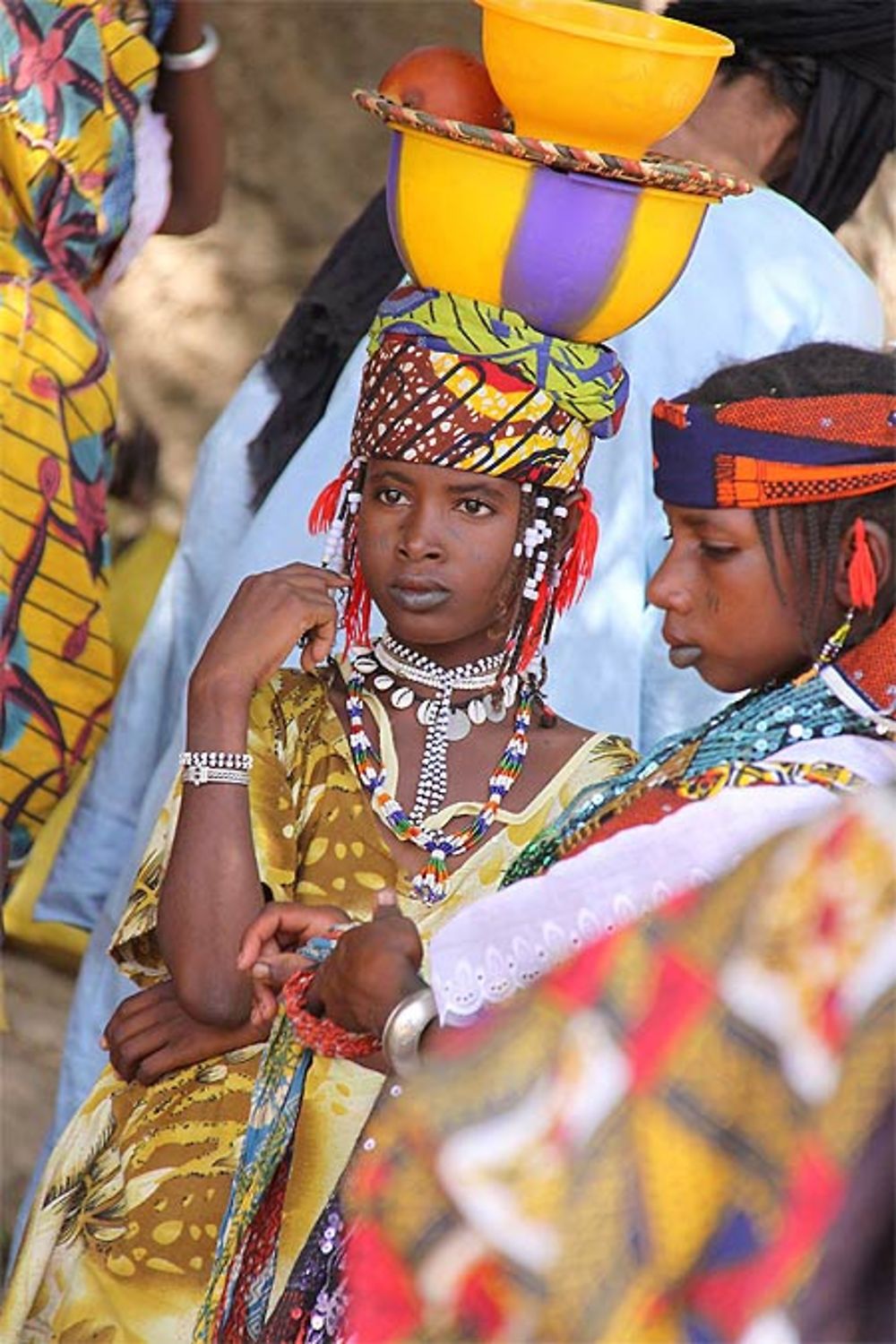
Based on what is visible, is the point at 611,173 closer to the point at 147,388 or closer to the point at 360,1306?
the point at 360,1306

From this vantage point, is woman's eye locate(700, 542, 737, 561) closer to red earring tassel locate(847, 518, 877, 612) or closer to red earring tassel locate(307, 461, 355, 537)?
red earring tassel locate(847, 518, 877, 612)

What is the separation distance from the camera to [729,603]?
2.26 meters

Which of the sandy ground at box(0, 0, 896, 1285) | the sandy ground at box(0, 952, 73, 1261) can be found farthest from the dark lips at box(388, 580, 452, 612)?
the sandy ground at box(0, 0, 896, 1285)

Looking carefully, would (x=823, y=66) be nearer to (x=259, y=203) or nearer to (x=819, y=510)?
(x=819, y=510)

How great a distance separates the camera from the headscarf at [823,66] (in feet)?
13.7

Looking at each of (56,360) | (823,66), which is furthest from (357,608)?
(823,66)

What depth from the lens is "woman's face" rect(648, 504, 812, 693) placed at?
Result: 2.23 meters

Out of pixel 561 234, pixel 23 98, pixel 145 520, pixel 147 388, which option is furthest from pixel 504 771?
pixel 147 388

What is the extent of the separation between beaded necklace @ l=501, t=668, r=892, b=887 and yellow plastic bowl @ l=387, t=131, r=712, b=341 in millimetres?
621

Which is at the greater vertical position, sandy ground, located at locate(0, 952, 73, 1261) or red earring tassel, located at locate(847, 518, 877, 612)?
red earring tassel, located at locate(847, 518, 877, 612)

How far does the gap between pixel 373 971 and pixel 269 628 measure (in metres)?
0.66

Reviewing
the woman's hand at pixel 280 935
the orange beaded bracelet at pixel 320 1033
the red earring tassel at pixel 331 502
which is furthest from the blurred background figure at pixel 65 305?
the orange beaded bracelet at pixel 320 1033

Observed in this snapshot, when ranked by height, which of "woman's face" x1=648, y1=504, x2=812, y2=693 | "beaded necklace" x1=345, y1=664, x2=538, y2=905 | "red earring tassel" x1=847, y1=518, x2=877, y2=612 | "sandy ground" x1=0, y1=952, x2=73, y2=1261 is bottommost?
"sandy ground" x1=0, y1=952, x2=73, y2=1261

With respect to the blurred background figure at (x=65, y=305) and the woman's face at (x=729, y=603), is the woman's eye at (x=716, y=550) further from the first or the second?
the blurred background figure at (x=65, y=305)
